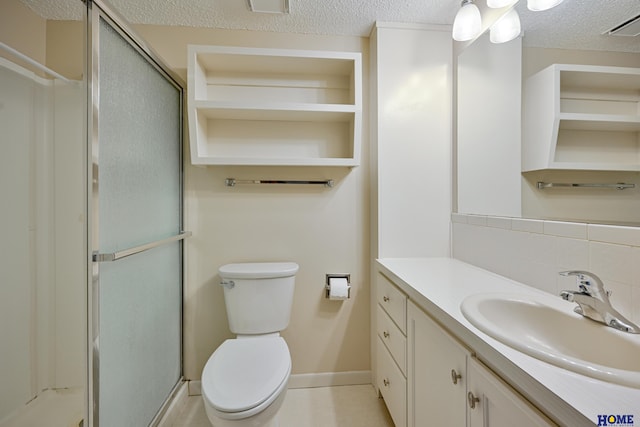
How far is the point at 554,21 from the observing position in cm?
105

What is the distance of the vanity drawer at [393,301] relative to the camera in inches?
46.7

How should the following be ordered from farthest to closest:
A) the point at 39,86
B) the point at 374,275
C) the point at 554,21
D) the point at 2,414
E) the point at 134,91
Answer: the point at 374,275, the point at 39,86, the point at 2,414, the point at 134,91, the point at 554,21

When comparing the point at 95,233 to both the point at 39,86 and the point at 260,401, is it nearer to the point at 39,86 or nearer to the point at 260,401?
the point at 260,401

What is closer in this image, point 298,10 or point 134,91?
point 134,91

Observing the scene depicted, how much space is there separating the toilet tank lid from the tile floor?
2.54 ft

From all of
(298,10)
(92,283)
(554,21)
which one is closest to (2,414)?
(92,283)

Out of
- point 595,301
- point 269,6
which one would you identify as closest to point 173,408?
point 595,301

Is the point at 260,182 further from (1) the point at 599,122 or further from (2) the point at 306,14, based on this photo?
(1) the point at 599,122

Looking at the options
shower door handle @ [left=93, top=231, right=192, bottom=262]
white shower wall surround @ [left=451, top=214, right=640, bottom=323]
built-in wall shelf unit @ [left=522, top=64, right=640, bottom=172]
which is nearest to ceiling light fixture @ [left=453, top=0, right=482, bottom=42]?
built-in wall shelf unit @ [left=522, top=64, right=640, bottom=172]

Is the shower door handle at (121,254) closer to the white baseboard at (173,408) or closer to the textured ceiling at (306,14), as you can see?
the white baseboard at (173,408)

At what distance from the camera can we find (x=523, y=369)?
0.56 m

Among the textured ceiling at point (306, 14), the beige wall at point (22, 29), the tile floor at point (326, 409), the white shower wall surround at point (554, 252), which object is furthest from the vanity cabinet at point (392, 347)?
the beige wall at point (22, 29)

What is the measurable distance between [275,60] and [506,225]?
1.50m

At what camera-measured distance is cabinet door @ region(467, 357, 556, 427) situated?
55cm
